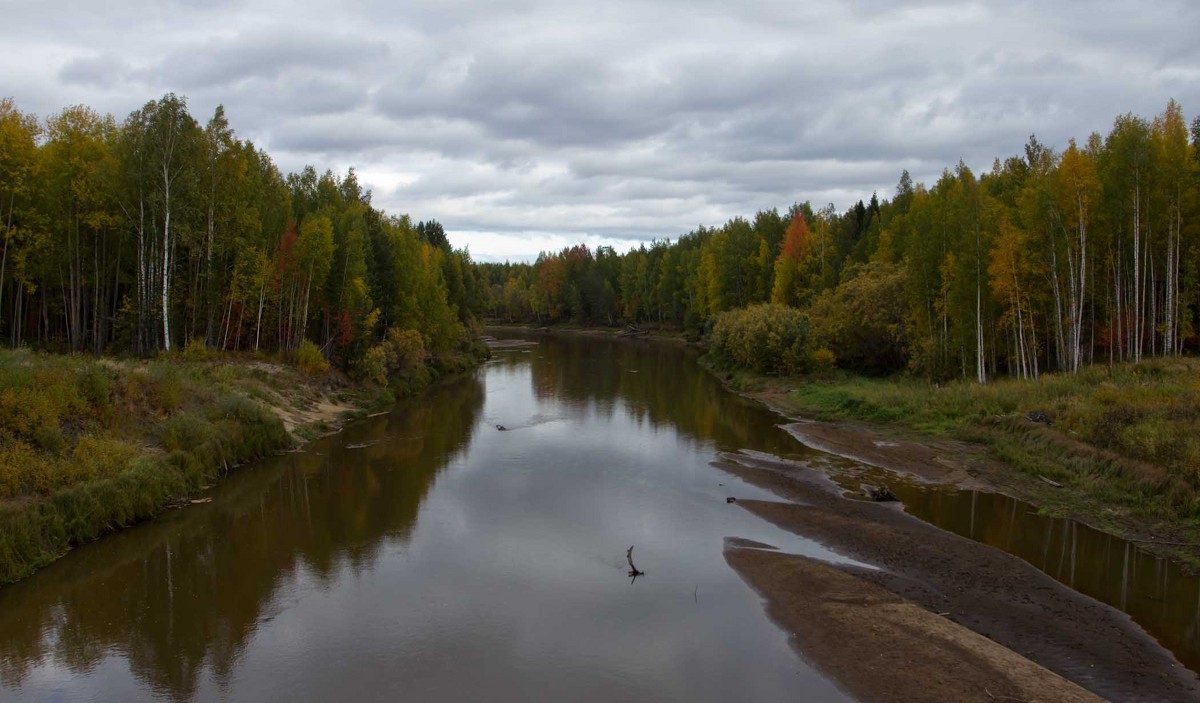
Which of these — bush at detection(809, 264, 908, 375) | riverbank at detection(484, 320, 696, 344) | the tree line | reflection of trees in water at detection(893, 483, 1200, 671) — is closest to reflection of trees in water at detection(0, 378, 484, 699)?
the tree line

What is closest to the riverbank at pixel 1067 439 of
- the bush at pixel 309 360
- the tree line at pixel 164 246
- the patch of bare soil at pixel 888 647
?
the patch of bare soil at pixel 888 647

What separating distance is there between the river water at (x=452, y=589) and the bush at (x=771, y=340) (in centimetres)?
2265

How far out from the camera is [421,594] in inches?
706

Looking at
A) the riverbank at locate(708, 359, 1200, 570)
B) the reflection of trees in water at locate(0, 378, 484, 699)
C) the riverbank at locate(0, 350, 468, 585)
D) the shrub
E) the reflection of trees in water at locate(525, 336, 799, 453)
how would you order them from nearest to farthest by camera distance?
the reflection of trees in water at locate(0, 378, 484, 699), the riverbank at locate(0, 350, 468, 585), the riverbank at locate(708, 359, 1200, 570), the shrub, the reflection of trees in water at locate(525, 336, 799, 453)

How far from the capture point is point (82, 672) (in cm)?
1421

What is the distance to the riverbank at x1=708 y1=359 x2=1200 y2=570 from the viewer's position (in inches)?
859

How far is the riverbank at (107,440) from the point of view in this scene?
63.6ft

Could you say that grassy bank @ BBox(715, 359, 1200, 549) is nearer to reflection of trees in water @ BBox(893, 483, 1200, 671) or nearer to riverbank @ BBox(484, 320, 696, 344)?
reflection of trees in water @ BBox(893, 483, 1200, 671)

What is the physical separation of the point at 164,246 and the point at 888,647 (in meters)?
36.6

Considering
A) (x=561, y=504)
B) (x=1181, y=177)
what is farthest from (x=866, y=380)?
(x=561, y=504)

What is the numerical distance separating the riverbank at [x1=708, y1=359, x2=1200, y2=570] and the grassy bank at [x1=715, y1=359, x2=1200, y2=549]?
1.5 inches

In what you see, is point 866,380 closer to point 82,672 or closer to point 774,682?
point 774,682

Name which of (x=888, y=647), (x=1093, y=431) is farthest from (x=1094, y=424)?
(x=888, y=647)

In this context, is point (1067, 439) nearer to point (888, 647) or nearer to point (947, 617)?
point (947, 617)
